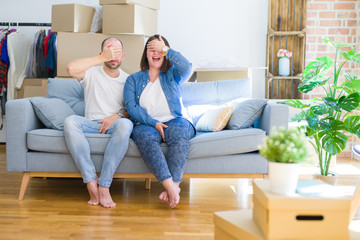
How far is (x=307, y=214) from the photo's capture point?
1527 millimetres

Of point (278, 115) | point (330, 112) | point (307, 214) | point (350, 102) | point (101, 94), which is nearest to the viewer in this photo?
point (307, 214)

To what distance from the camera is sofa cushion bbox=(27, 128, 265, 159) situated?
2.90m

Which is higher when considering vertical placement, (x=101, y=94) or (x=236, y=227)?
(x=101, y=94)

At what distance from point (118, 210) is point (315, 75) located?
1.92 meters

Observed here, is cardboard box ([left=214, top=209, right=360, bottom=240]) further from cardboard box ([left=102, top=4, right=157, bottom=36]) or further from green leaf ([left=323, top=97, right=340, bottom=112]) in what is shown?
cardboard box ([left=102, top=4, right=157, bottom=36])

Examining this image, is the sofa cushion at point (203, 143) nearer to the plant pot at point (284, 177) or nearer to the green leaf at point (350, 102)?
the green leaf at point (350, 102)

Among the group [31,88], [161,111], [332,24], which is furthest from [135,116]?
[332,24]

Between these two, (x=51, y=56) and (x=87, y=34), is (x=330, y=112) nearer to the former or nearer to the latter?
(x=87, y=34)

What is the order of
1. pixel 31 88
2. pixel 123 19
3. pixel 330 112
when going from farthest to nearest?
pixel 31 88
pixel 123 19
pixel 330 112

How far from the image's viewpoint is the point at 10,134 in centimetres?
296

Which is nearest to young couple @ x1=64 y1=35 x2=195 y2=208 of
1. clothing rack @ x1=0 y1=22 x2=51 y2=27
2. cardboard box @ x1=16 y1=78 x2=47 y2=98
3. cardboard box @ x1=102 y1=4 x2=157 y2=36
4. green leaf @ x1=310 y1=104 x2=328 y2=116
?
cardboard box @ x1=102 y1=4 x2=157 y2=36

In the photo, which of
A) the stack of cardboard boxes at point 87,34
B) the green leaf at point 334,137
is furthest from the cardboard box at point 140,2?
the green leaf at point 334,137

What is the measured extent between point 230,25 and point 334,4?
1.16 metres

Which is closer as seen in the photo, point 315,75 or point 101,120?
point 101,120
